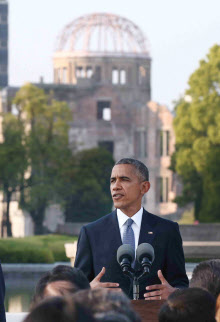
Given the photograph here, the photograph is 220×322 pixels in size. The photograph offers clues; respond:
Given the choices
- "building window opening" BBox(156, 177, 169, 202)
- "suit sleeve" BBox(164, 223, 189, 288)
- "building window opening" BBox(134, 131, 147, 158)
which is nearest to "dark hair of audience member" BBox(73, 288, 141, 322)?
"suit sleeve" BBox(164, 223, 189, 288)

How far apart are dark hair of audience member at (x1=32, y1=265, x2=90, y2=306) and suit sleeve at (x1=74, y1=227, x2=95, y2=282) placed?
1654 mm

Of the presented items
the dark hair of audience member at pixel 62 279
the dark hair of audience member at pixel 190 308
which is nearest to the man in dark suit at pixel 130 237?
the dark hair of audience member at pixel 62 279

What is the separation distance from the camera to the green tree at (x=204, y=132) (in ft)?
135

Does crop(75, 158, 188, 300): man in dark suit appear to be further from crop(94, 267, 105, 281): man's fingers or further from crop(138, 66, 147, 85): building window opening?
crop(138, 66, 147, 85): building window opening

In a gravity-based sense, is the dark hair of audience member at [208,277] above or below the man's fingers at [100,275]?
above

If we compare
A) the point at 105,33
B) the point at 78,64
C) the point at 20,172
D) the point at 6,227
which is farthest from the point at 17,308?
the point at 78,64

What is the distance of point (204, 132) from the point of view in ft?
138

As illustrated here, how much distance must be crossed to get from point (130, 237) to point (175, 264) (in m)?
0.33

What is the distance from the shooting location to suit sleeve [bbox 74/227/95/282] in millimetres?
6332

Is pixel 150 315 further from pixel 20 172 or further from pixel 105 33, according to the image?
pixel 105 33

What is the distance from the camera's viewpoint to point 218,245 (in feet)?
69.5

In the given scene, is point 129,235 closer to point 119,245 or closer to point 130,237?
point 130,237

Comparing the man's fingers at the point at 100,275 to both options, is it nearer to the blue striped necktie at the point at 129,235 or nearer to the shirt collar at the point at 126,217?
the blue striped necktie at the point at 129,235

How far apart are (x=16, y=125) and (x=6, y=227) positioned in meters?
5.35
